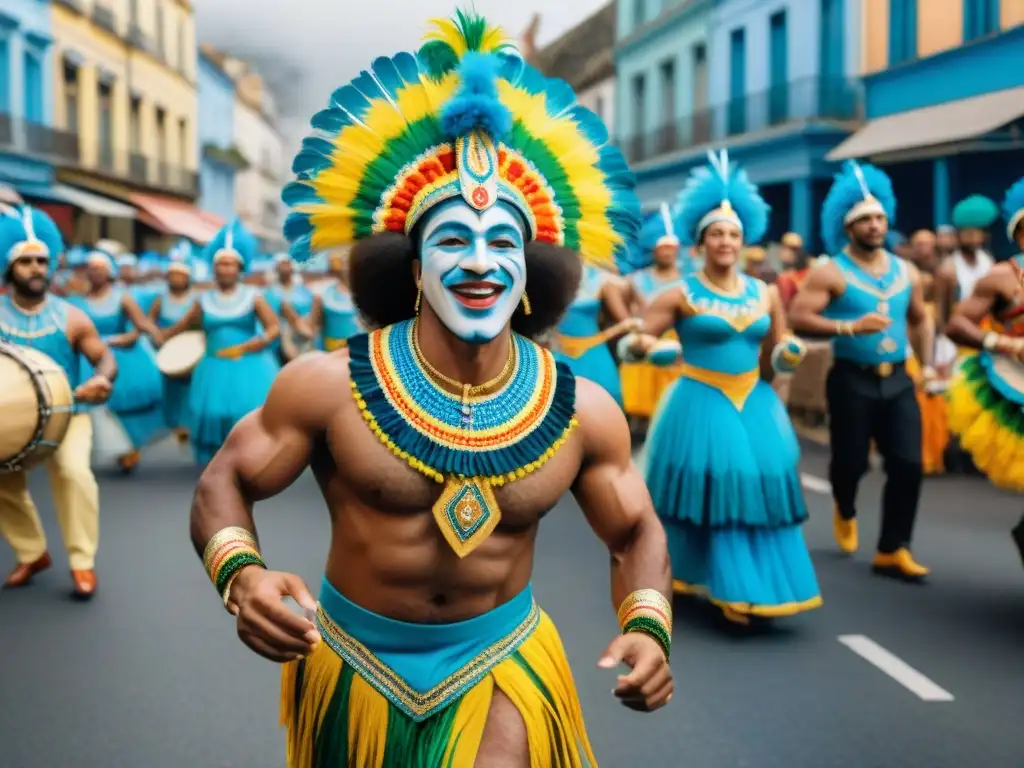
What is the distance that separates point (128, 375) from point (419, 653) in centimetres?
1065

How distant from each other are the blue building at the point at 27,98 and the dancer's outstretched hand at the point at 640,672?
1238 inches

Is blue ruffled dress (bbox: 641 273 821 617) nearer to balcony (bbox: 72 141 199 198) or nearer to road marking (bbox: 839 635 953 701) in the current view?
road marking (bbox: 839 635 953 701)

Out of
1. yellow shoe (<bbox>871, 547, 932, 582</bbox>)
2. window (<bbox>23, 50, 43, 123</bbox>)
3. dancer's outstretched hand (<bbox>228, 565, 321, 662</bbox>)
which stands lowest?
yellow shoe (<bbox>871, 547, 932, 582</bbox>)

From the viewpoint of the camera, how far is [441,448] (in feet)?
A: 10.6

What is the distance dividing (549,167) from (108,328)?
404 inches

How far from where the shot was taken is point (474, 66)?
3.27 m

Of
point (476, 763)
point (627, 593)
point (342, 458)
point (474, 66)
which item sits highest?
point (474, 66)

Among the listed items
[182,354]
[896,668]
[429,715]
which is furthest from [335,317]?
[429,715]

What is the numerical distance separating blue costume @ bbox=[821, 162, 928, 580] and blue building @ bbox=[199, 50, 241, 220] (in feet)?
156

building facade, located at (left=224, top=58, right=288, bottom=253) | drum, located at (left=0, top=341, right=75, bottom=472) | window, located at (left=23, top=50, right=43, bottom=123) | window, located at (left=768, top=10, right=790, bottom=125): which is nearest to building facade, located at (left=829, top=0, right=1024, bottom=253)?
window, located at (left=768, top=10, right=790, bottom=125)

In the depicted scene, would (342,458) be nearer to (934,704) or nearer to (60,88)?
(934,704)

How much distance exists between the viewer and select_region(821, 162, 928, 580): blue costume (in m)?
8.00

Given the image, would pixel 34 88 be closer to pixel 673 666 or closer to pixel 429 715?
pixel 673 666

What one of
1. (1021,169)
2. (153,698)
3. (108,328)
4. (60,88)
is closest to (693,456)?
(153,698)
